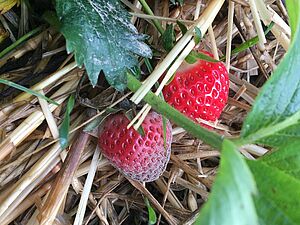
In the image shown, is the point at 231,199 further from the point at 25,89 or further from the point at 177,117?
the point at 25,89

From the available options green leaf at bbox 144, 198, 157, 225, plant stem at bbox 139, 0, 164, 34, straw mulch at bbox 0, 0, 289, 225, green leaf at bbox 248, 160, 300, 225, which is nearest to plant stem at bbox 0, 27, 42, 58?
straw mulch at bbox 0, 0, 289, 225

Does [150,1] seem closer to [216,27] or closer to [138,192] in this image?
[216,27]

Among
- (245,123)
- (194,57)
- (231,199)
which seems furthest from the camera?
(194,57)

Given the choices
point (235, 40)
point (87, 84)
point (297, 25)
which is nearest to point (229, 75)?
point (235, 40)

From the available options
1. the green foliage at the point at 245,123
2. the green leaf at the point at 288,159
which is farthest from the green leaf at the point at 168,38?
the green leaf at the point at 288,159

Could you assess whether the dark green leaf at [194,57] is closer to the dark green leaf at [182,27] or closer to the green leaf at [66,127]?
the dark green leaf at [182,27]

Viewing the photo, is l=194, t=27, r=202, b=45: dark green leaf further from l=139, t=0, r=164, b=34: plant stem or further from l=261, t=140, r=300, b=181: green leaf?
l=261, t=140, r=300, b=181: green leaf

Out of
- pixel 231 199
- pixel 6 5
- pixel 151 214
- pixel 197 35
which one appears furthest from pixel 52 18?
pixel 231 199
